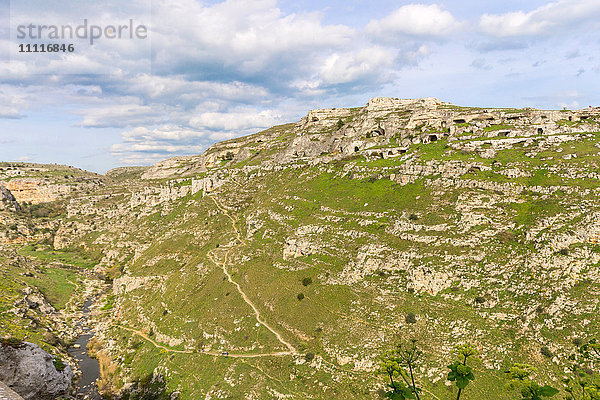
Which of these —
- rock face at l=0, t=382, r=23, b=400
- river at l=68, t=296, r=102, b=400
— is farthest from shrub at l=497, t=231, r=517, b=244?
river at l=68, t=296, r=102, b=400

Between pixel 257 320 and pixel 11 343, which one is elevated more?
pixel 11 343

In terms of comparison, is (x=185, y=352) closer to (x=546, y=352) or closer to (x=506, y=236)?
(x=546, y=352)

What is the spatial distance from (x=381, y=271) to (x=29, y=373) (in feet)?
200

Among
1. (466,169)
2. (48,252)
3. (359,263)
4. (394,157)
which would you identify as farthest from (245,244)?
(48,252)

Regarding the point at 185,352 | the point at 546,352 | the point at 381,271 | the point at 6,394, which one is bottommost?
the point at 185,352

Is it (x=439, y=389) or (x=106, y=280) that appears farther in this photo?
(x=106, y=280)

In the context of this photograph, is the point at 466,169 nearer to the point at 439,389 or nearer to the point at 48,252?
the point at 439,389

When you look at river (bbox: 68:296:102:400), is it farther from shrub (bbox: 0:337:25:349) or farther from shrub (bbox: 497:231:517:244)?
shrub (bbox: 497:231:517:244)

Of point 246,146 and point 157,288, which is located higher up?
point 246,146

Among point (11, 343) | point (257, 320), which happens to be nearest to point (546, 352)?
point (257, 320)

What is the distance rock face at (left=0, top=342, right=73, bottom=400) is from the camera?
18734 millimetres

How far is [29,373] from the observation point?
19.3 metres

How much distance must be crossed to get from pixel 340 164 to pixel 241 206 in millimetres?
49308

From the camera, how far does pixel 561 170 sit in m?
69.6
